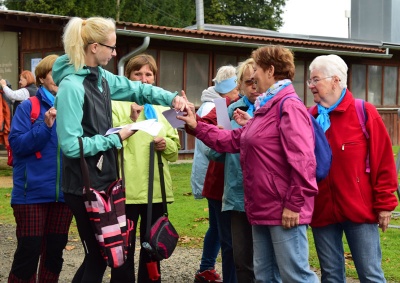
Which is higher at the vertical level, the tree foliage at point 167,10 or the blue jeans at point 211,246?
the tree foliage at point 167,10

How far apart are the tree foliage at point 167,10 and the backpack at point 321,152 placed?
31.3 meters

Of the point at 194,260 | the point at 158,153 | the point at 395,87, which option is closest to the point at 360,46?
the point at 395,87

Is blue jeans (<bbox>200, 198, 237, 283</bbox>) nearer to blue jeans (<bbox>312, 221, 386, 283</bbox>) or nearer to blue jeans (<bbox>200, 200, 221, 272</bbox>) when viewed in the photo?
blue jeans (<bbox>200, 200, 221, 272</bbox>)

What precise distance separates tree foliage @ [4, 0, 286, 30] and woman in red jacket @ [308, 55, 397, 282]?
102ft

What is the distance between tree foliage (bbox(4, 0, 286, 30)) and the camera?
1422 inches

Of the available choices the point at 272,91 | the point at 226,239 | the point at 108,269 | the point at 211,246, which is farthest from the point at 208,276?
the point at 272,91

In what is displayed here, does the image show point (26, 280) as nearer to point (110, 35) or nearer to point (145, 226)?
point (145, 226)

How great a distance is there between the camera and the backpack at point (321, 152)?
5000 millimetres

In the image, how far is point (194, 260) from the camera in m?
7.99

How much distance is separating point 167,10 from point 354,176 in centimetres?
4096

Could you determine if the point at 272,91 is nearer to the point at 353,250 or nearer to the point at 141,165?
the point at 353,250

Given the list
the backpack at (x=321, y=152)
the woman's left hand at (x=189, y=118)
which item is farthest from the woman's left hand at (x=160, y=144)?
the backpack at (x=321, y=152)

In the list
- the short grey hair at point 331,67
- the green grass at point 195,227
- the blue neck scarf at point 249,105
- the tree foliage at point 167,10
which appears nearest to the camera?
the short grey hair at point 331,67

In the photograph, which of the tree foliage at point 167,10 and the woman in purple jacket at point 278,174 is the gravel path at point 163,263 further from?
the tree foliage at point 167,10
